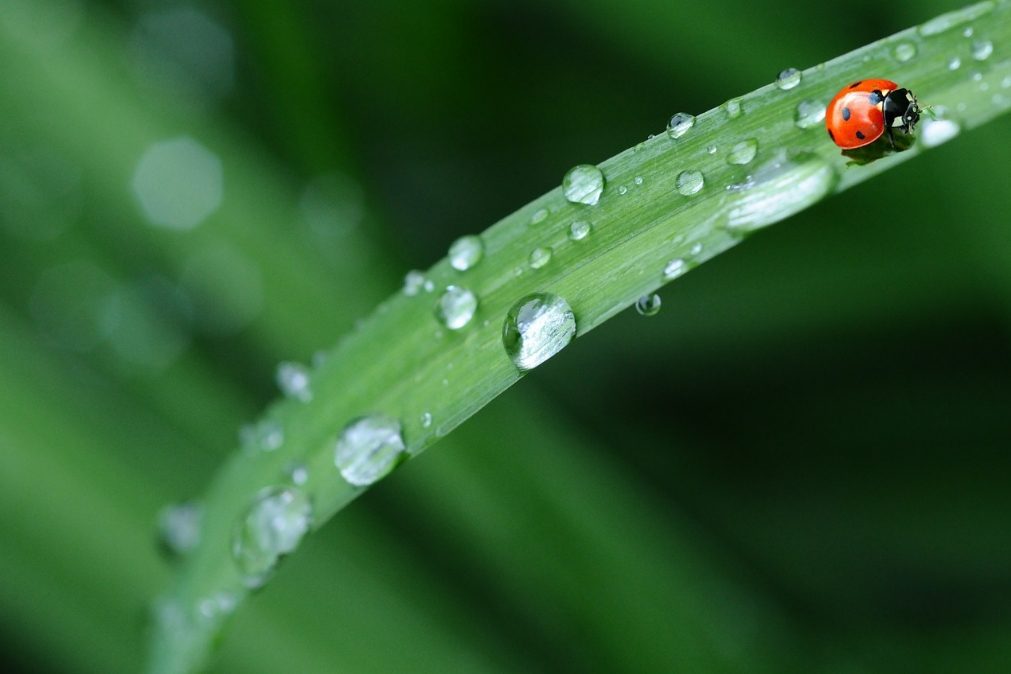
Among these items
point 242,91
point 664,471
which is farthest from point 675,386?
point 242,91

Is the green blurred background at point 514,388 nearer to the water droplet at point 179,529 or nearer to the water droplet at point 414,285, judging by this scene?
the water droplet at point 179,529

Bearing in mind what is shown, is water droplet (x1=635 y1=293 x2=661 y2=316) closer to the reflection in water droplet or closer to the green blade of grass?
the green blade of grass

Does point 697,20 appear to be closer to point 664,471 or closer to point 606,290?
point 664,471

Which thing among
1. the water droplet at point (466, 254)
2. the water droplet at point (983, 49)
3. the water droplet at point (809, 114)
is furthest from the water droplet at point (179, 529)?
the water droplet at point (983, 49)

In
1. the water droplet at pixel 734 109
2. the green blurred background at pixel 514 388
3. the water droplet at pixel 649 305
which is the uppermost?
the green blurred background at pixel 514 388

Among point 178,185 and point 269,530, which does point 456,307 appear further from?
point 178,185

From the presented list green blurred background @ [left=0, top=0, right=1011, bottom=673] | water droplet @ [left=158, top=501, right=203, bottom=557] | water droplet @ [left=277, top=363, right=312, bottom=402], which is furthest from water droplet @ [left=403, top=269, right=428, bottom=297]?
green blurred background @ [left=0, top=0, right=1011, bottom=673]

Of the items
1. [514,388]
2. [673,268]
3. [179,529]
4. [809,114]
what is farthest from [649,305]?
[514,388]
